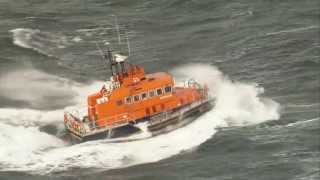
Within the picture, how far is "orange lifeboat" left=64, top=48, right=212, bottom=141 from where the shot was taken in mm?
47062

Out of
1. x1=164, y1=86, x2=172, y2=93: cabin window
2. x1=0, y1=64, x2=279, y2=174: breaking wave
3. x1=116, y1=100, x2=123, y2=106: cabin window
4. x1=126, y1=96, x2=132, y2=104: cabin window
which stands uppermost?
x1=164, y1=86, x2=172, y2=93: cabin window

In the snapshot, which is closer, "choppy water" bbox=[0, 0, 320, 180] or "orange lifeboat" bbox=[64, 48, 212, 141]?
"choppy water" bbox=[0, 0, 320, 180]

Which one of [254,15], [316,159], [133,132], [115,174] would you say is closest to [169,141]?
[133,132]

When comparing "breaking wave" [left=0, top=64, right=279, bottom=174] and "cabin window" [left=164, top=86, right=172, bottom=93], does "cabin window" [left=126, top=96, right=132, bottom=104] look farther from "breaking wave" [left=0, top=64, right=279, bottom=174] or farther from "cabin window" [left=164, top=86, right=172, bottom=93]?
"breaking wave" [left=0, top=64, right=279, bottom=174]

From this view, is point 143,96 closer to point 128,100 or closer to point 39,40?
point 128,100

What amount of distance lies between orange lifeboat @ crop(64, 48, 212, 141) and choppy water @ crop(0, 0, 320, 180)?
0.81 metres

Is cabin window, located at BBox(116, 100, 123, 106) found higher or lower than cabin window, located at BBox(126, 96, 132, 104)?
lower

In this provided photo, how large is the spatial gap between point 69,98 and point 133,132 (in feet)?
28.4

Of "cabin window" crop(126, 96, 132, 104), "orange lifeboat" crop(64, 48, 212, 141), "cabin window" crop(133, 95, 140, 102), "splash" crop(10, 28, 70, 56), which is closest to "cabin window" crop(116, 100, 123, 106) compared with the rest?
"orange lifeboat" crop(64, 48, 212, 141)

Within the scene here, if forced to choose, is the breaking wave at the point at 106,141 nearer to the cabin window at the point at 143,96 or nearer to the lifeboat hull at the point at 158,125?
the lifeboat hull at the point at 158,125

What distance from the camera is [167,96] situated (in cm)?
4850

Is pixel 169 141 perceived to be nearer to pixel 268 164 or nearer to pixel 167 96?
pixel 167 96

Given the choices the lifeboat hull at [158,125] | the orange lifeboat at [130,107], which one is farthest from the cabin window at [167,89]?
the lifeboat hull at [158,125]

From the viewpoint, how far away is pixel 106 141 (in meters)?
46.8
